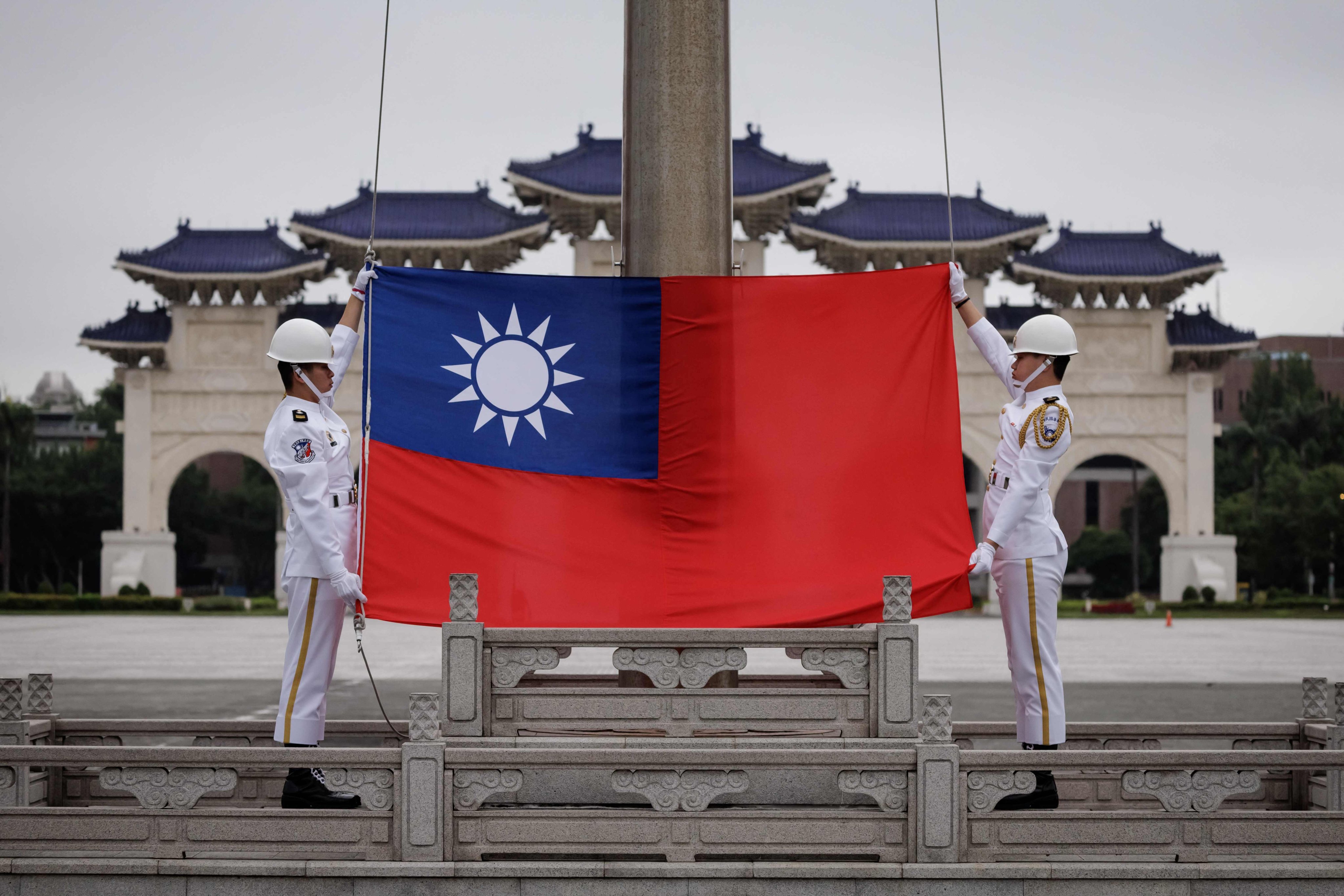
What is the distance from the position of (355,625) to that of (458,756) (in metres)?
1.19

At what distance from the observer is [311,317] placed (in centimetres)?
3409

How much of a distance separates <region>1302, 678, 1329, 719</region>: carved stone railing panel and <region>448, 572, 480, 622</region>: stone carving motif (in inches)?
120

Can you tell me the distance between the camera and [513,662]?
4.15 m

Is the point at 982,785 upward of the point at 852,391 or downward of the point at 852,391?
downward

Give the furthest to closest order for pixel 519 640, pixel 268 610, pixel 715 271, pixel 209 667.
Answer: pixel 268 610 < pixel 209 667 < pixel 715 271 < pixel 519 640

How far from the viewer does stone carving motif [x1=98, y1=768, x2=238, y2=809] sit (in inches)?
152

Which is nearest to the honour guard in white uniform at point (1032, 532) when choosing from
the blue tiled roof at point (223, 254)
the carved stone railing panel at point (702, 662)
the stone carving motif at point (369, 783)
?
the carved stone railing panel at point (702, 662)

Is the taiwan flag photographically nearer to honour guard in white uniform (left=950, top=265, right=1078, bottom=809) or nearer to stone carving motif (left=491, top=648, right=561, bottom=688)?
honour guard in white uniform (left=950, top=265, right=1078, bottom=809)

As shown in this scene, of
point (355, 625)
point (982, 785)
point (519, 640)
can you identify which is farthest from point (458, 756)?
point (982, 785)

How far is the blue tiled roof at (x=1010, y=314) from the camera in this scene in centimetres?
3284

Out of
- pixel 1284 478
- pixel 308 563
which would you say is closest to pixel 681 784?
pixel 308 563

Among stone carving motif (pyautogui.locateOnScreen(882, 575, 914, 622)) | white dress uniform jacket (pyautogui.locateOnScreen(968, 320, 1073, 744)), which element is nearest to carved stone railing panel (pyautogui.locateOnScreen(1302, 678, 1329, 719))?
white dress uniform jacket (pyautogui.locateOnScreen(968, 320, 1073, 744))

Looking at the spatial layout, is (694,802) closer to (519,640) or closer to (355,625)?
(519,640)

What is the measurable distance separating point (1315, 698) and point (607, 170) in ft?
100
